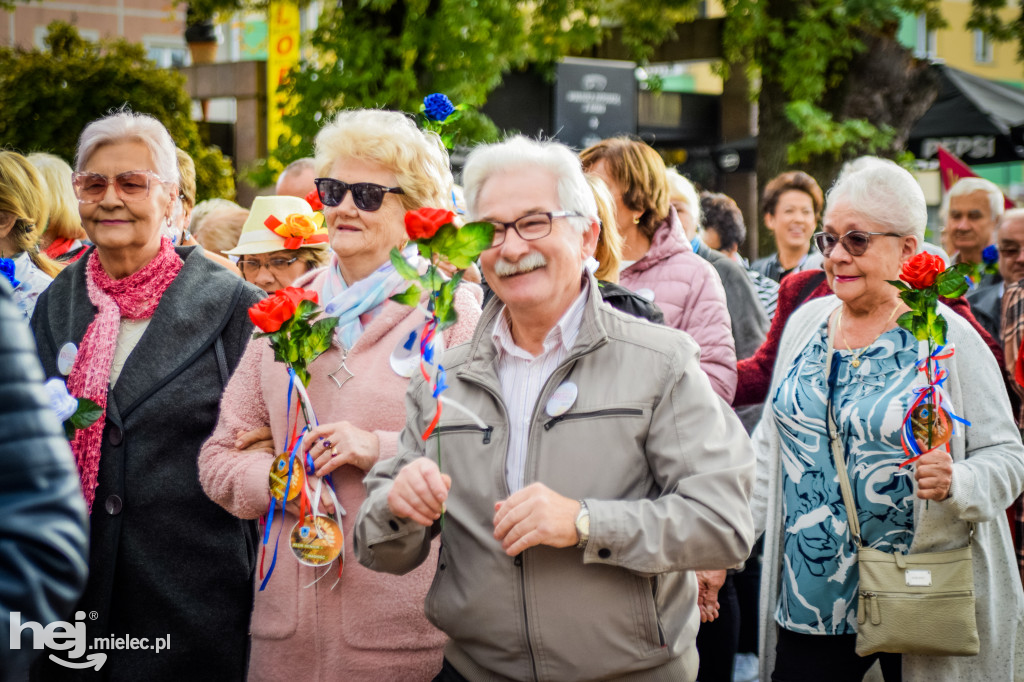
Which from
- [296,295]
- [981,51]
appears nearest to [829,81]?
[296,295]

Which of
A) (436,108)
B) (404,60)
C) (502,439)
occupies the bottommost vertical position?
(502,439)

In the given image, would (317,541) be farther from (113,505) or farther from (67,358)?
(67,358)

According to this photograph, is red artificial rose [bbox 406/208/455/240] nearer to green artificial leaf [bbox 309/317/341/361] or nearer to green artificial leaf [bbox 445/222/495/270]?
green artificial leaf [bbox 445/222/495/270]

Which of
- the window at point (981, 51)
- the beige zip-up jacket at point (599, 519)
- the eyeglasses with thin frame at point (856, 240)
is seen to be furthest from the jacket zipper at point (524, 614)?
the window at point (981, 51)

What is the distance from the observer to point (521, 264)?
8.17 feet

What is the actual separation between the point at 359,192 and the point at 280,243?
1.84 meters

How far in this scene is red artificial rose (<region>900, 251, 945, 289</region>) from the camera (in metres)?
3.14

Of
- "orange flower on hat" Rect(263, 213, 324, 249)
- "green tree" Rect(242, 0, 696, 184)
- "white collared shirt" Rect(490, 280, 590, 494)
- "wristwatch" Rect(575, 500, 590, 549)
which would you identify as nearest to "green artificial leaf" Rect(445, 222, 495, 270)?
"white collared shirt" Rect(490, 280, 590, 494)

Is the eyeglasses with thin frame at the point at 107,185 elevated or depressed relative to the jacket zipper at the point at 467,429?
elevated

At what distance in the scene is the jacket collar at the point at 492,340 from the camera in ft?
8.09

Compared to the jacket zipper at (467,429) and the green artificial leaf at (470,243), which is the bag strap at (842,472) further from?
the green artificial leaf at (470,243)

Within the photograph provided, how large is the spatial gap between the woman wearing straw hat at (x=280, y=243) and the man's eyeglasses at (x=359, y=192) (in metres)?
1.63

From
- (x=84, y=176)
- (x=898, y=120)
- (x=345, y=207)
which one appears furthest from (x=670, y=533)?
(x=898, y=120)

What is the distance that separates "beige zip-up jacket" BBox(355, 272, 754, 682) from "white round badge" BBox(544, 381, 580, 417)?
16 mm
